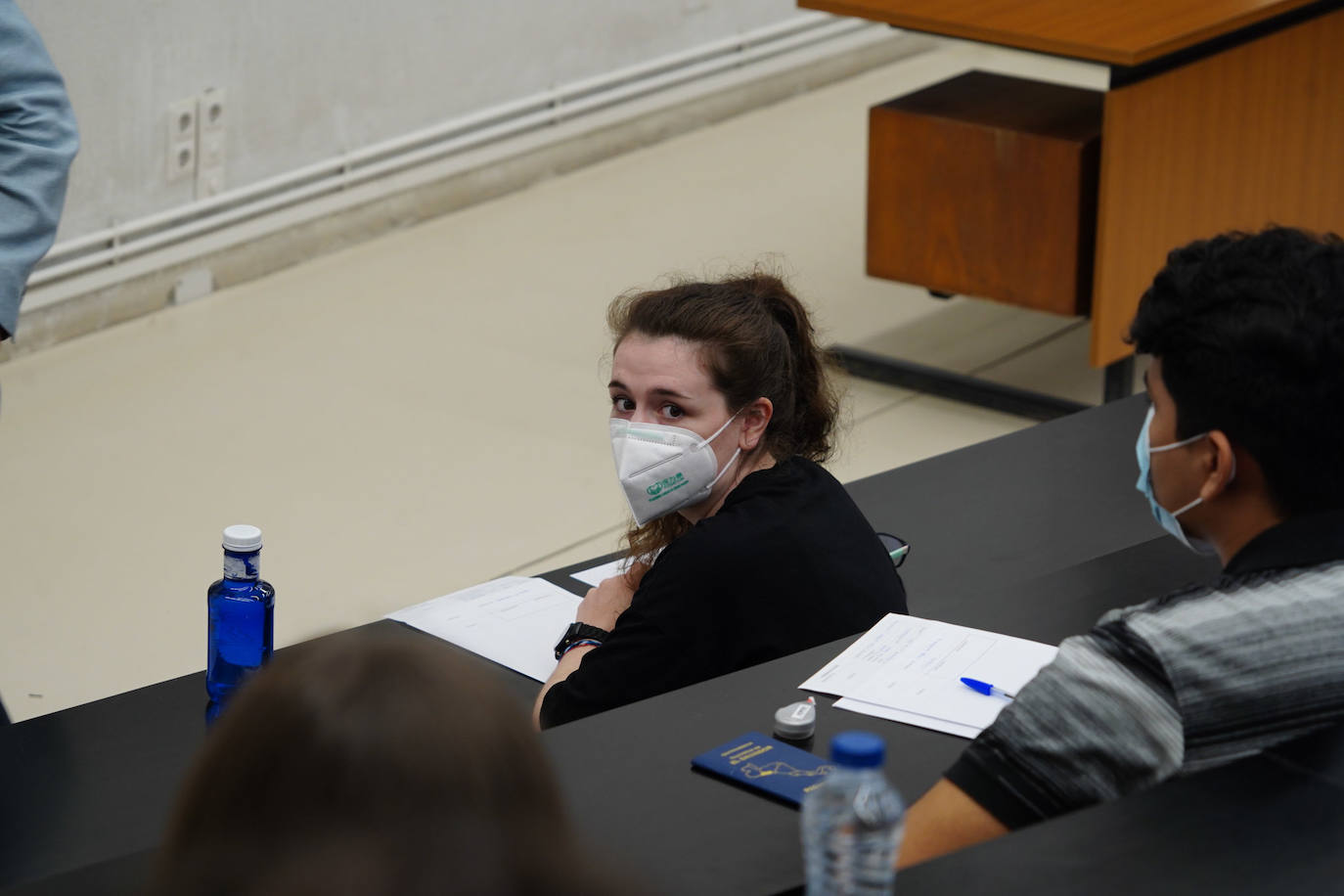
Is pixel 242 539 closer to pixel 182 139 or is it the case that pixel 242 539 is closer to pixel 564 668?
pixel 564 668

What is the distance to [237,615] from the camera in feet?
6.31

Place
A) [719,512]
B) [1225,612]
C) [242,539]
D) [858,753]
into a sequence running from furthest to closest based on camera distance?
[719,512]
[242,539]
[1225,612]
[858,753]

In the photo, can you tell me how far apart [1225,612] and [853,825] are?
403 mm

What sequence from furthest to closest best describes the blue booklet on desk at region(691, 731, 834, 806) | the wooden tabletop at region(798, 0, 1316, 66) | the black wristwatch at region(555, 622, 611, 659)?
the wooden tabletop at region(798, 0, 1316, 66)
the black wristwatch at region(555, 622, 611, 659)
the blue booklet on desk at region(691, 731, 834, 806)

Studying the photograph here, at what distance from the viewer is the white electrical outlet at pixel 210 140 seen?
476 cm

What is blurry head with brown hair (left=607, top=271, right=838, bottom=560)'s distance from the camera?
2.10 m

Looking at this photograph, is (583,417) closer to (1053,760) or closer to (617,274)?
(617,274)

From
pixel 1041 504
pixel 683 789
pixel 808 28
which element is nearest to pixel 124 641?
pixel 1041 504

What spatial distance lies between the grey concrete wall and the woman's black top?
2961 mm

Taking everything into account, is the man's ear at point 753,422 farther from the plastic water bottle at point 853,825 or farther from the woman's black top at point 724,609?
the plastic water bottle at point 853,825

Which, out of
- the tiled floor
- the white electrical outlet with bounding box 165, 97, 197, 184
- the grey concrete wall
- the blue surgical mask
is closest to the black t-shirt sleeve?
the blue surgical mask

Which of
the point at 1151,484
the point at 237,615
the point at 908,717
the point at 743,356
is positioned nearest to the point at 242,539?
the point at 237,615

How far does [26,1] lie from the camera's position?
14.0 ft

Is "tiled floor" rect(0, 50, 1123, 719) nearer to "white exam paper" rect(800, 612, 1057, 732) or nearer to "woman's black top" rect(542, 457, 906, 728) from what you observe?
"woman's black top" rect(542, 457, 906, 728)
